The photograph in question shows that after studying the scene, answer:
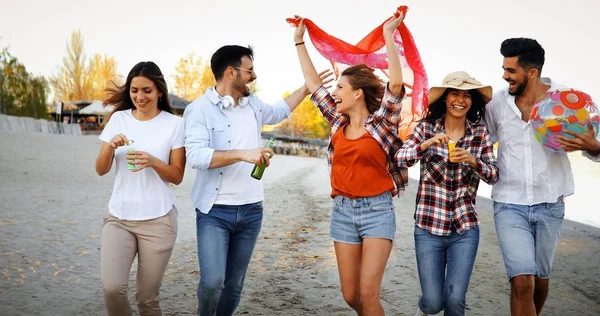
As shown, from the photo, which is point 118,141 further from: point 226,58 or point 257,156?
point 226,58

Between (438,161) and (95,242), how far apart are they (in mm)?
6578

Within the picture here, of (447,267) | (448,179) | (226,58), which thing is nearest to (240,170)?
(226,58)

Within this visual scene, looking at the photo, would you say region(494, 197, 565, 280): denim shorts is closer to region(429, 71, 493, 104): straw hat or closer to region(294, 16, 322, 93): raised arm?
region(429, 71, 493, 104): straw hat

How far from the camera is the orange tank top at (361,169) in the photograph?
4.00m

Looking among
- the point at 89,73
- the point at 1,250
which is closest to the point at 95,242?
the point at 1,250

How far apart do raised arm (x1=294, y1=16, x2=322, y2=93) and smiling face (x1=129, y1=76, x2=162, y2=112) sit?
4.44 feet

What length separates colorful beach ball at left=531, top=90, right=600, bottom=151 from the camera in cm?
404

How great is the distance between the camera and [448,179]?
4.13 meters

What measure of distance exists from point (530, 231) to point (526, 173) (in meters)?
0.45

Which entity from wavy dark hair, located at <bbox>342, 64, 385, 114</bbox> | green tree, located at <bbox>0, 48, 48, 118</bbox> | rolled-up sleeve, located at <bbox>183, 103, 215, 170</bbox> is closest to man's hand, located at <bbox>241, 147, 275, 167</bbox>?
→ rolled-up sleeve, located at <bbox>183, 103, 215, 170</bbox>

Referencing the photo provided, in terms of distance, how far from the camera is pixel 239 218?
4172 millimetres

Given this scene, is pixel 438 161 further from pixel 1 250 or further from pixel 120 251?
pixel 1 250

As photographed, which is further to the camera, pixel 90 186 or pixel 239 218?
pixel 90 186

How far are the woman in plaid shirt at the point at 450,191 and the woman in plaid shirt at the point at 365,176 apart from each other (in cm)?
22
